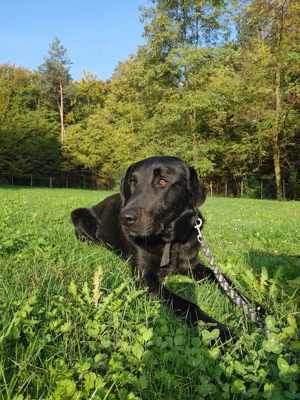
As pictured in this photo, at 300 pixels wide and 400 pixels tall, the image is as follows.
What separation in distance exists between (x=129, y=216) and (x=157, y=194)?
366 millimetres

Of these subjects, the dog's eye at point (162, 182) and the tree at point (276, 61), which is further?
the tree at point (276, 61)

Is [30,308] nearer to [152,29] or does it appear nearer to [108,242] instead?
[108,242]

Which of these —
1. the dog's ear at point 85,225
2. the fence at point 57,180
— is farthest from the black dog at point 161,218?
the fence at point 57,180

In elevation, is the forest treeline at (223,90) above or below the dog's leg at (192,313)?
above

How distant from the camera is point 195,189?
3.58m

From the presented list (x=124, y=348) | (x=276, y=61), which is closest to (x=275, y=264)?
(x=124, y=348)

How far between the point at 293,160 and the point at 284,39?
8.96 m

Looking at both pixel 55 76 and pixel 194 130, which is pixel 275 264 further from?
pixel 55 76

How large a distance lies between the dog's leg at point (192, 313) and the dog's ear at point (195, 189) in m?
1.21

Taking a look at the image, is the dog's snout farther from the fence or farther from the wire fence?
the fence

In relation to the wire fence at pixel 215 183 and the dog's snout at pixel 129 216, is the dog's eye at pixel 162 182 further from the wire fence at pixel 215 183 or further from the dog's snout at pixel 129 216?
the wire fence at pixel 215 183

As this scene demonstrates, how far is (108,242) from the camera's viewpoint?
4.47 m

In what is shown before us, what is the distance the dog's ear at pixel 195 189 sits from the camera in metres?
3.54

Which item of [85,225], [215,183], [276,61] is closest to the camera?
[85,225]
